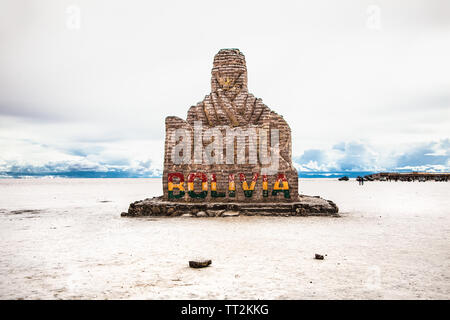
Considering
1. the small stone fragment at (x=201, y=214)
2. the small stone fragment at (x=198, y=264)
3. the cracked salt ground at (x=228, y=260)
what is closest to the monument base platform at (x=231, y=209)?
the small stone fragment at (x=201, y=214)

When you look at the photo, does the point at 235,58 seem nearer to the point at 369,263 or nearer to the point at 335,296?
the point at 369,263

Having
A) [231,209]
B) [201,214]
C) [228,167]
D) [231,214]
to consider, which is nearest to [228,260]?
[231,214]

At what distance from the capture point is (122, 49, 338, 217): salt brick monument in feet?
61.4

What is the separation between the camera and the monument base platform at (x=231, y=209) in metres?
18.0

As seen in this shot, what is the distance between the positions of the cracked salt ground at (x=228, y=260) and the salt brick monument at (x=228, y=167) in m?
3.18

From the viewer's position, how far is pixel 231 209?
18391 millimetres

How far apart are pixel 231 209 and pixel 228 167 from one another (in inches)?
90.1

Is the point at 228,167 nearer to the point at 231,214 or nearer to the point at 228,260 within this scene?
the point at 231,214

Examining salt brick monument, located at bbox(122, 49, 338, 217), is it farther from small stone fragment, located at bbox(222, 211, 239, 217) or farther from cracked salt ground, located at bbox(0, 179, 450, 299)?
cracked salt ground, located at bbox(0, 179, 450, 299)

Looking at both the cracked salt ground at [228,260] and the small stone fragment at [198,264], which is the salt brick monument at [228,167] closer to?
the cracked salt ground at [228,260]

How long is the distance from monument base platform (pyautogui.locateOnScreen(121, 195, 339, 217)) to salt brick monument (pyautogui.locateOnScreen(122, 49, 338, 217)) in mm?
50

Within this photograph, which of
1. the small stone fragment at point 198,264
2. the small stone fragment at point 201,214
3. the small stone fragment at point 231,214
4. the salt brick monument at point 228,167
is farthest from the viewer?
the salt brick monument at point 228,167

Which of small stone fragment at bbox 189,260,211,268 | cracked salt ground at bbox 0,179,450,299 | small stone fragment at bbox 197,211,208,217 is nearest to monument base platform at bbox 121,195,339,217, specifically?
small stone fragment at bbox 197,211,208,217
